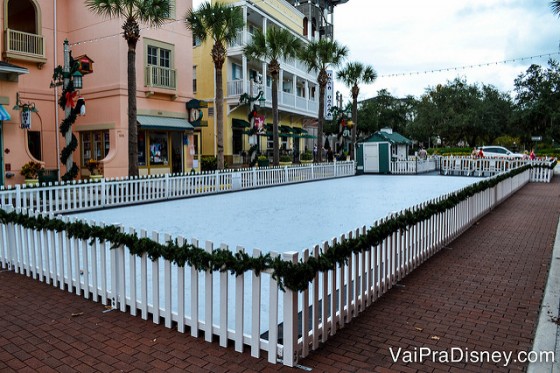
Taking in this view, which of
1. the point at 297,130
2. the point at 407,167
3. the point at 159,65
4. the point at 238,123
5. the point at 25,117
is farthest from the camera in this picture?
the point at 297,130

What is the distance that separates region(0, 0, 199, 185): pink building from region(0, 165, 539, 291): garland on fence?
1385 cm

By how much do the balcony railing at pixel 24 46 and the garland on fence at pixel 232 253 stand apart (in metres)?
14.2

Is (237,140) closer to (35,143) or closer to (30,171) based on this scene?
(35,143)

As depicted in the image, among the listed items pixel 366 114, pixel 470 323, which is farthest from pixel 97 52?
pixel 366 114

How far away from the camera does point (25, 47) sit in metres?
18.0

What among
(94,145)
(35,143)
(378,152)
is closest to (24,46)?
(35,143)

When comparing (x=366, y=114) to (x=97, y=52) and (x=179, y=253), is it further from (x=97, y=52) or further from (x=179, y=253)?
(x=179, y=253)

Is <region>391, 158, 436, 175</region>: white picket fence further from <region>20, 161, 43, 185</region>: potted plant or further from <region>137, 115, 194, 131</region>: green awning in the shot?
<region>20, 161, 43, 185</region>: potted plant

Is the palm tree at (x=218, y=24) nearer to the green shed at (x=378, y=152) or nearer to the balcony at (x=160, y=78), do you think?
the balcony at (x=160, y=78)

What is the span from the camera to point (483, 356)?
3.79 metres

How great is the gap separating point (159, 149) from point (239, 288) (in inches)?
735

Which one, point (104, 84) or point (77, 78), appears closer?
point (77, 78)

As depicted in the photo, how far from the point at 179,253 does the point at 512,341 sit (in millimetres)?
3268

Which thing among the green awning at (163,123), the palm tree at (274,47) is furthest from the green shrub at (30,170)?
the palm tree at (274,47)
